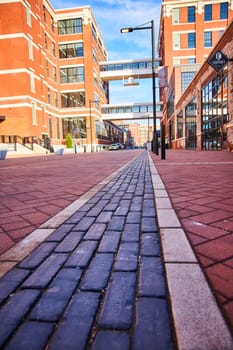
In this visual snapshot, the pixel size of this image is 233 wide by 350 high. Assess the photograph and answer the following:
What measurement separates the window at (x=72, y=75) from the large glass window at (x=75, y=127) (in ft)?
22.3


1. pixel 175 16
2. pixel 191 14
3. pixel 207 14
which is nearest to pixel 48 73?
pixel 175 16

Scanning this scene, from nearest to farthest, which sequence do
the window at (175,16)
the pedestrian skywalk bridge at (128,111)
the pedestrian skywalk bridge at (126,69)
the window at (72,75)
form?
the window at (175,16)
the window at (72,75)
the pedestrian skywalk bridge at (126,69)
the pedestrian skywalk bridge at (128,111)

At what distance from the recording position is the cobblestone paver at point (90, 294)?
934mm

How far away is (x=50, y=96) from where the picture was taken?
36.3 meters

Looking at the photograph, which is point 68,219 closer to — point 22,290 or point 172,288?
point 22,290

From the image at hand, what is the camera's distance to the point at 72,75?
1673 inches

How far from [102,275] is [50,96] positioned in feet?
126

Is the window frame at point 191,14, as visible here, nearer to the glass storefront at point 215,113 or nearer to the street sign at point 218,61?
the glass storefront at point 215,113

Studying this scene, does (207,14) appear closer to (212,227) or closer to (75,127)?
(75,127)

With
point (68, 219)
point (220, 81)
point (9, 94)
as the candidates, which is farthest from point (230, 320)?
point (9, 94)

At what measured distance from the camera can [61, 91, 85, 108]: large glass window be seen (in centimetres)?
4196

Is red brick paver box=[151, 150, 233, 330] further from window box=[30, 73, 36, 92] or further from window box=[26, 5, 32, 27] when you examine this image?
window box=[26, 5, 32, 27]

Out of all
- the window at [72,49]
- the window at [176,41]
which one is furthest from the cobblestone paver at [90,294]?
the window at [72,49]

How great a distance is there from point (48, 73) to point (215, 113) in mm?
27848
